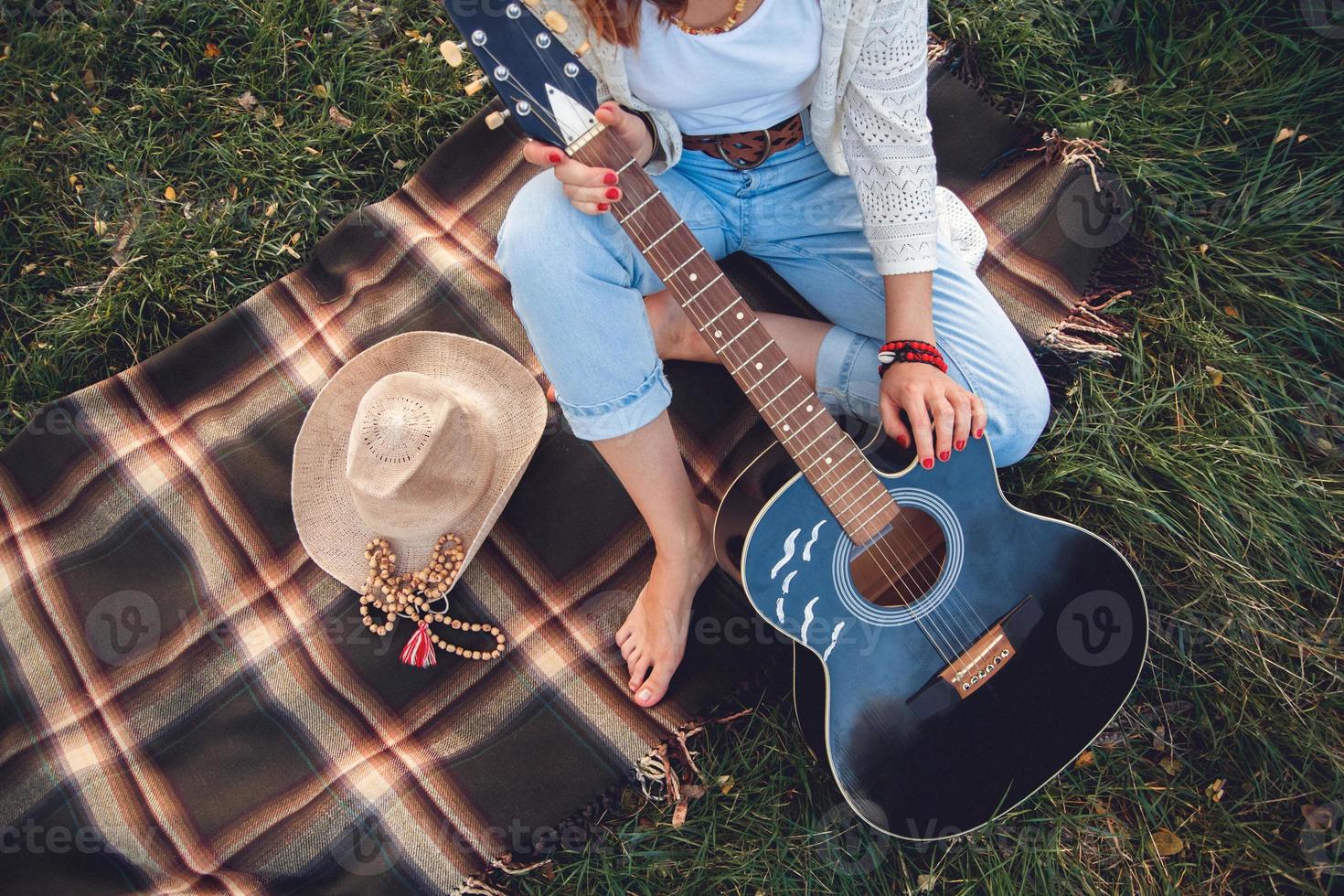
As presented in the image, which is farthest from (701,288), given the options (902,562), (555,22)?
(902,562)

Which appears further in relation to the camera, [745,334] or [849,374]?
[849,374]

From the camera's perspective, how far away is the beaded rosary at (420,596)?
1.96 m

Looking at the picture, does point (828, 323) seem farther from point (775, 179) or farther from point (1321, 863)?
point (1321, 863)

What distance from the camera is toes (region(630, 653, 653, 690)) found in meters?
1.93

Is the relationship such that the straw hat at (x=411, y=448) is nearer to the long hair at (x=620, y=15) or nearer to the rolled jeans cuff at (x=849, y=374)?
the rolled jeans cuff at (x=849, y=374)

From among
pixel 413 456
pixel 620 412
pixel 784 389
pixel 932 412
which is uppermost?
pixel 413 456

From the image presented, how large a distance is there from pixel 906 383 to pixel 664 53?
79cm

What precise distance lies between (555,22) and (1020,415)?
4.25 ft

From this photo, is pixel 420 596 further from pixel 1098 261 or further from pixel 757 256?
pixel 1098 261

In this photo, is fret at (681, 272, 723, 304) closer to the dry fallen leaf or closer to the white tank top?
the white tank top

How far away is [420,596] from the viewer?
198 cm

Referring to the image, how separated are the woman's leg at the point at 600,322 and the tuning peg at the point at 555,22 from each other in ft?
1.18

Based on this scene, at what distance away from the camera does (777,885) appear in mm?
1893

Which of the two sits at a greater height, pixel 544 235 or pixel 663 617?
pixel 544 235
